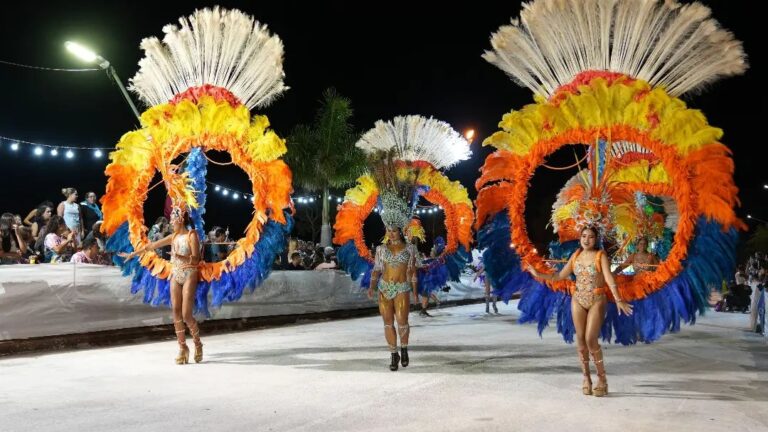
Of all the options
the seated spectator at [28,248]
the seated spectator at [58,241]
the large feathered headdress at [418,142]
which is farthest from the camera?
the large feathered headdress at [418,142]

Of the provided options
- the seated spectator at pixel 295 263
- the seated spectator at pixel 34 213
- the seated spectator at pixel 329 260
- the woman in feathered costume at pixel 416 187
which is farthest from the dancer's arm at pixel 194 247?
the seated spectator at pixel 329 260

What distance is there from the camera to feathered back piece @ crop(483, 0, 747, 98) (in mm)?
7484

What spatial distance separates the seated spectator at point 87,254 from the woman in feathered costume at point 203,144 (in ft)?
6.49

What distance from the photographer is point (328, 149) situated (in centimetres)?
2144

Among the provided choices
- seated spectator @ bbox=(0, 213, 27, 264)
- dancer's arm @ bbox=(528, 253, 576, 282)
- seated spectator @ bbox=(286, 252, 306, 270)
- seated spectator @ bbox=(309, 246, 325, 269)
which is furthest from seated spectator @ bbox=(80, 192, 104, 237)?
dancer's arm @ bbox=(528, 253, 576, 282)

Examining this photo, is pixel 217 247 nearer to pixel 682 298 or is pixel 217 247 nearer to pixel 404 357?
pixel 404 357

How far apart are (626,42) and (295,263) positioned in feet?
32.7

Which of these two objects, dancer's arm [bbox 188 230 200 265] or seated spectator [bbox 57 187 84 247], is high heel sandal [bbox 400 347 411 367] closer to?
dancer's arm [bbox 188 230 200 265]

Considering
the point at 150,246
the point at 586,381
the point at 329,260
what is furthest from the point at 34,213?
the point at 586,381

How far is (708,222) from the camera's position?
7.43 m

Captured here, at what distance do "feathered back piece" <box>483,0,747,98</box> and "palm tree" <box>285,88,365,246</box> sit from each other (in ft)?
43.9

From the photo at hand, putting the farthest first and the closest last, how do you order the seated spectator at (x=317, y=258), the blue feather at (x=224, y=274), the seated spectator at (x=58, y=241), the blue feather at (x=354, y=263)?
the seated spectator at (x=317, y=258)
the blue feather at (x=354, y=263)
the seated spectator at (x=58, y=241)
the blue feather at (x=224, y=274)

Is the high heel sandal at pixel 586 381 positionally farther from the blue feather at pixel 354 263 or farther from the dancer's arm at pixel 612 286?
the blue feather at pixel 354 263

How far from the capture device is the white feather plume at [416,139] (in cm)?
1470
